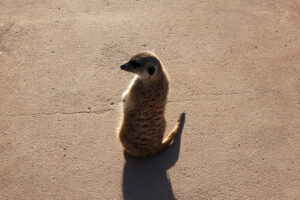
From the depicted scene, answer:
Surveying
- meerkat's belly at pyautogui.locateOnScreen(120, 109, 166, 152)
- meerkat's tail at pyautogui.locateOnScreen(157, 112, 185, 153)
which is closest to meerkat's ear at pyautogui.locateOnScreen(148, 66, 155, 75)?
meerkat's belly at pyautogui.locateOnScreen(120, 109, 166, 152)

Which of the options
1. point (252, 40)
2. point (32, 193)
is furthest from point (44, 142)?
point (252, 40)

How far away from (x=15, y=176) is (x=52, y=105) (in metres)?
0.83

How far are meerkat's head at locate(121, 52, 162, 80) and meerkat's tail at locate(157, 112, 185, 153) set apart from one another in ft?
2.46

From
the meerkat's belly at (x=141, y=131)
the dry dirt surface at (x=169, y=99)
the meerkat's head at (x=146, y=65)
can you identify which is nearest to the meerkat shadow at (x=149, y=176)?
the dry dirt surface at (x=169, y=99)

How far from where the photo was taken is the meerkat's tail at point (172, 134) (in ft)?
10.6

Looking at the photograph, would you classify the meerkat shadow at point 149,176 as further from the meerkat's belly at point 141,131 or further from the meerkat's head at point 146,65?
the meerkat's head at point 146,65

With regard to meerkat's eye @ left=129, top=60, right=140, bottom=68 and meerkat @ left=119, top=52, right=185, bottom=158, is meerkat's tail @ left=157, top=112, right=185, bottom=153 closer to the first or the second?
meerkat @ left=119, top=52, right=185, bottom=158

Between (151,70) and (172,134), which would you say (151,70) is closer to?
(151,70)

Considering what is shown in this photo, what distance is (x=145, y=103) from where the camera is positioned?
9.14 feet

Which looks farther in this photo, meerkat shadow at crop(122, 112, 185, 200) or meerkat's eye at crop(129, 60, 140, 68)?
meerkat shadow at crop(122, 112, 185, 200)

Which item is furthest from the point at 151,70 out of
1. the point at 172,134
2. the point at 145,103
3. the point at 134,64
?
the point at 172,134

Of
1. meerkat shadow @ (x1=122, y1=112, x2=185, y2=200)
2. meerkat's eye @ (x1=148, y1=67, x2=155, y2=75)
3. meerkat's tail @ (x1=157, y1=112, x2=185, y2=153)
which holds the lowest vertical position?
meerkat shadow @ (x1=122, y1=112, x2=185, y2=200)

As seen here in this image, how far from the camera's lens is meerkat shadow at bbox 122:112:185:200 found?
3008 millimetres

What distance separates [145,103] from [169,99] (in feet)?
3.07
